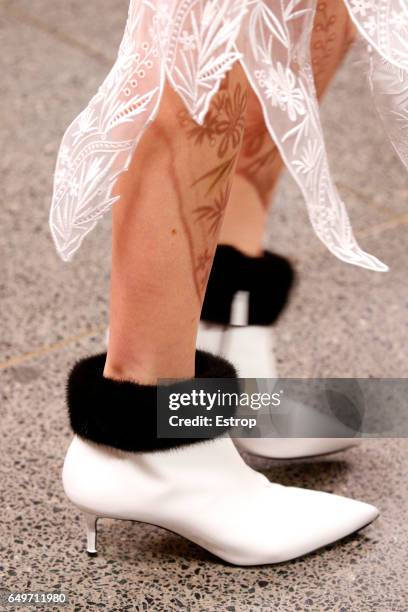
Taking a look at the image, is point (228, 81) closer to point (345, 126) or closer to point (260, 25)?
point (260, 25)

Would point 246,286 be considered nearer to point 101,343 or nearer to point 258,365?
point 258,365

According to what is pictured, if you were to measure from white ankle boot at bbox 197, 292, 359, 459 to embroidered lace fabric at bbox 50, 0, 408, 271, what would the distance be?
319 millimetres

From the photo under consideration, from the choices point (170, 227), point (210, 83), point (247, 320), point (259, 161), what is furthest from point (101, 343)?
point (210, 83)

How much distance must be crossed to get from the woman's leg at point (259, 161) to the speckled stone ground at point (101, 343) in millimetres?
341

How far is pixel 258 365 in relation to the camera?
1289 mm

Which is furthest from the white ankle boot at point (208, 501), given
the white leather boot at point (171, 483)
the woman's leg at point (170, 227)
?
the woman's leg at point (170, 227)

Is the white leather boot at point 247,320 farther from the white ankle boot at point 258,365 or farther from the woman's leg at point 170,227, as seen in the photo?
the woman's leg at point 170,227

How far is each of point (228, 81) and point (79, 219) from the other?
0.21 m

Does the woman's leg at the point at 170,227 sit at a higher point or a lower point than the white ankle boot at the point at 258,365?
higher

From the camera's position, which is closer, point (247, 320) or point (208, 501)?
point (208, 501)

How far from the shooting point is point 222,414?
111 centimetres

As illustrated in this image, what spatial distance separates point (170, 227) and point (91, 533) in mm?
417

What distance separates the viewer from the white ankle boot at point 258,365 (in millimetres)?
1280

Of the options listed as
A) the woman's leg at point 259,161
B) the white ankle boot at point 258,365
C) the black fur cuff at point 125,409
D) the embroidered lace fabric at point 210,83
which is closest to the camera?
the embroidered lace fabric at point 210,83
